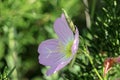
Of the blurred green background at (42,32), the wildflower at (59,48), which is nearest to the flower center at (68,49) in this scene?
the wildflower at (59,48)

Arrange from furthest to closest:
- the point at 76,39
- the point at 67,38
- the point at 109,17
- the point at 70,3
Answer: the point at 70,3 < the point at 109,17 < the point at 67,38 < the point at 76,39

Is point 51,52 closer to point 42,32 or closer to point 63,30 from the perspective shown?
point 63,30

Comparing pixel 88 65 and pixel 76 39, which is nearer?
pixel 76 39

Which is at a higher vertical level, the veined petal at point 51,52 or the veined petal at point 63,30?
the veined petal at point 63,30

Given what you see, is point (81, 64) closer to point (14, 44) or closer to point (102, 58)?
point (102, 58)

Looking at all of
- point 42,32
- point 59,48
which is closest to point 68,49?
point 59,48

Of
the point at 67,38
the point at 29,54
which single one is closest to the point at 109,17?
the point at 67,38

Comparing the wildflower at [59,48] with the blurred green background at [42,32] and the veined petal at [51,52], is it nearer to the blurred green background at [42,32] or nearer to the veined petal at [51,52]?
the veined petal at [51,52]

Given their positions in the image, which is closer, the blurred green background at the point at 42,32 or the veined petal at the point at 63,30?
the veined petal at the point at 63,30
